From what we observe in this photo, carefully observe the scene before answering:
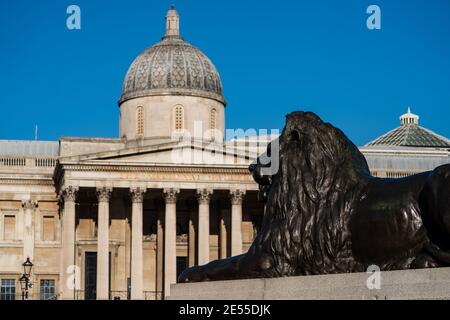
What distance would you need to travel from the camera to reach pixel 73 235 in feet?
230

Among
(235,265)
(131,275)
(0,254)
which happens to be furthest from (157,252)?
(235,265)

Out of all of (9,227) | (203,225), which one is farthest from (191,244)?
(9,227)

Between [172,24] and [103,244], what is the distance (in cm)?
2050

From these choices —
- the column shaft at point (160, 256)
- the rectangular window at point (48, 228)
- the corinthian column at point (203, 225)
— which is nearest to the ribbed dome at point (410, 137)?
the column shaft at point (160, 256)

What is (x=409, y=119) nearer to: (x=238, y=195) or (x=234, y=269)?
(x=238, y=195)

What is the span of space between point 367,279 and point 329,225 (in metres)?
2.05

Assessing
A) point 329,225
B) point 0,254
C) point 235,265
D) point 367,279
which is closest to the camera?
point 367,279

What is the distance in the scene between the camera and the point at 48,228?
252 feet

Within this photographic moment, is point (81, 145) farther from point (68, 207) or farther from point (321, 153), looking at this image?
point (321, 153)

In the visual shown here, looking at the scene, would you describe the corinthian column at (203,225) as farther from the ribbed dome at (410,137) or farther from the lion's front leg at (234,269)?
the lion's front leg at (234,269)

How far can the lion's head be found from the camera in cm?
2019

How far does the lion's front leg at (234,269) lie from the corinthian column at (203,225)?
1935 inches

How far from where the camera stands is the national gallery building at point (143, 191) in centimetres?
7094

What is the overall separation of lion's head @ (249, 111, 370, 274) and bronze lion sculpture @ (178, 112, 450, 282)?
0.02 m
